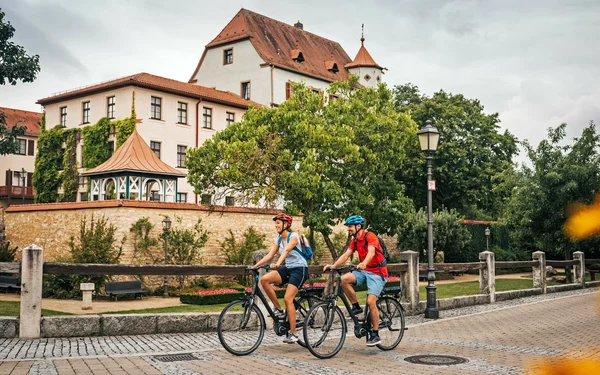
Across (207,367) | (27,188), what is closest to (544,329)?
(207,367)

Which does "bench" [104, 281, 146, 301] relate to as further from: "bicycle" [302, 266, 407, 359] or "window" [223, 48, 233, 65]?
"window" [223, 48, 233, 65]

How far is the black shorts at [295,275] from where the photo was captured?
9227 millimetres

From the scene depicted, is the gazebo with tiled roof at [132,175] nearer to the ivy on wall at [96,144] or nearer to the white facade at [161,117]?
the white facade at [161,117]

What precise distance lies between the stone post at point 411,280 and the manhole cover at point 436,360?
6.03 m

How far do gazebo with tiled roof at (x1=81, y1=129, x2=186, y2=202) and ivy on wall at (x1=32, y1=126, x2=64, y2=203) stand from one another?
35.4 ft

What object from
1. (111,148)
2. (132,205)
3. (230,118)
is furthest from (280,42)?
(132,205)

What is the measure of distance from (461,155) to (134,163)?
23.6 meters

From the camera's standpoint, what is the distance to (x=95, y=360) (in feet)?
26.5

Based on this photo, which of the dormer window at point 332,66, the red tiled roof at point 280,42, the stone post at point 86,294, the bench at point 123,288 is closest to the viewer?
the stone post at point 86,294

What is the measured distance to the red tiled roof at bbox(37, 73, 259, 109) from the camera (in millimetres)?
43125

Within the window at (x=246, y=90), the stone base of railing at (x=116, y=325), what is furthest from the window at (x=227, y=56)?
the stone base of railing at (x=116, y=325)

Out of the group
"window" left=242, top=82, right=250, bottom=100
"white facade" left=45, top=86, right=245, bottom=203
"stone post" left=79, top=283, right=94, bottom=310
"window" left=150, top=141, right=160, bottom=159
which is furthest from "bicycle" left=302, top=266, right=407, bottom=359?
"window" left=242, top=82, right=250, bottom=100

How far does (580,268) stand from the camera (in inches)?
956

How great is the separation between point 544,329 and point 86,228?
20.7m
